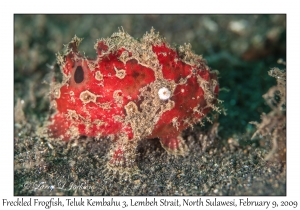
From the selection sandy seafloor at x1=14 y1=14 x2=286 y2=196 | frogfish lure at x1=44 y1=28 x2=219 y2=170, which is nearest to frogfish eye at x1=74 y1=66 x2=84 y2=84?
frogfish lure at x1=44 y1=28 x2=219 y2=170

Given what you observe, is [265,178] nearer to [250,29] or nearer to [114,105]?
[114,105]

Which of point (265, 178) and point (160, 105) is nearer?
point (265, 178)

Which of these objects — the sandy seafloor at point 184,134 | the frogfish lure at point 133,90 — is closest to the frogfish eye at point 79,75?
the frogfish lure at point 133,90

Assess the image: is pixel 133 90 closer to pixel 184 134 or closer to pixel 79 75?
pixel 79 75

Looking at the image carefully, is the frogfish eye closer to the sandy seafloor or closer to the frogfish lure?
the frogfish lure

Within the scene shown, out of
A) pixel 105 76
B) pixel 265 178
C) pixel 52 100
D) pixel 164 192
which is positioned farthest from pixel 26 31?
pixel 265 178
